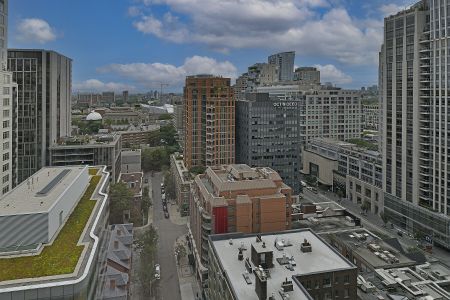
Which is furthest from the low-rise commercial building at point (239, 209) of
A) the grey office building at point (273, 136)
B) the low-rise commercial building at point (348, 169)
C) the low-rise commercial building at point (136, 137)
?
the low-rise commercial building at point (136, 137)

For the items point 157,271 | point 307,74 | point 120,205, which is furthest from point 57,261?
point 307,74

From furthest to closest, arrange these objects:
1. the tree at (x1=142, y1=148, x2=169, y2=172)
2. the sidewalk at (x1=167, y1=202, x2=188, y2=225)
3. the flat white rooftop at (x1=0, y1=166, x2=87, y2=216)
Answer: the tree at (x1=142, y1=148, x2=169, y2=172) → the sidewalk at (x1=167, y1=202, x2=188, y2=225) → the flat white rooftop at (x1=0, y1=166, x2=87, y2=216)

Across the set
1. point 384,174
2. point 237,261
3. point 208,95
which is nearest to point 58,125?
point 208,95

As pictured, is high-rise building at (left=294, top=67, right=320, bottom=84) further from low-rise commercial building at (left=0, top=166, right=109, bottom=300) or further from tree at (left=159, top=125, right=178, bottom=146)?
low-rise commercial building at (left=0, top=166, right=109, bottom=300)

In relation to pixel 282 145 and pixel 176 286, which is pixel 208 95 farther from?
pixel 176 286

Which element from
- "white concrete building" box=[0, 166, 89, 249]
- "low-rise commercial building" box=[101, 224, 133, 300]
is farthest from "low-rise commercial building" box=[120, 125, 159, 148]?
"white concrete building" box=[0, 166, 89, 249]

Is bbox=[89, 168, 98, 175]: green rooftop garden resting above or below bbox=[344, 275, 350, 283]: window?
above

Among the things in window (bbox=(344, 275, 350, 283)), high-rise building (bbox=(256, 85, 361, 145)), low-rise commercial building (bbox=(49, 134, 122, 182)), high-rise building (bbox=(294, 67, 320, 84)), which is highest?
high-rise building (bbox=(294, 67, 320, 84))
